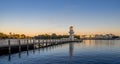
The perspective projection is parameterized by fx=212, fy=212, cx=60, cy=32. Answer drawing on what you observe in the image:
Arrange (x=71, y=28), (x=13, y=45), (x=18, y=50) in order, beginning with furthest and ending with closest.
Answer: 1. (x=71, y=28)
2. (x=18, y=50)
3. (x=13, y=45)

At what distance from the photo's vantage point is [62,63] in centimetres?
2822

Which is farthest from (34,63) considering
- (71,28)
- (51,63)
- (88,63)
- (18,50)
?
(71,28)

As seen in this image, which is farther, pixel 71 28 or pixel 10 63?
pixel 71 28

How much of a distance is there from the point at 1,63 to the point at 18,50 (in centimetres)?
1935

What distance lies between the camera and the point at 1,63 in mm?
27125

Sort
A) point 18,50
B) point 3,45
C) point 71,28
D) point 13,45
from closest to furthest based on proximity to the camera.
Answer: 1. point 3,45
2. point 13,45
3. point 18,50
4. point 71,28

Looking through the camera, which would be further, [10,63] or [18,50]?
[18,50]

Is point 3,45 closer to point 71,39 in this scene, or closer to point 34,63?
point 34,63

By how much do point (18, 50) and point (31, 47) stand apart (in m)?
11.1

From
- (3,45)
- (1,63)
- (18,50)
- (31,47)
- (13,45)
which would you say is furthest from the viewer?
(31,47)

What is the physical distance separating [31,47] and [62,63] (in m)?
30.2

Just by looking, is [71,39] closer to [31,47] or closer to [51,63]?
[31,47]

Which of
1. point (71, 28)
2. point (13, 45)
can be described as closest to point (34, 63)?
point (13, 45)

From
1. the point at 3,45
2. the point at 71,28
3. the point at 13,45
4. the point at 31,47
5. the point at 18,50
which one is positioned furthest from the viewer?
the point at 71,28
